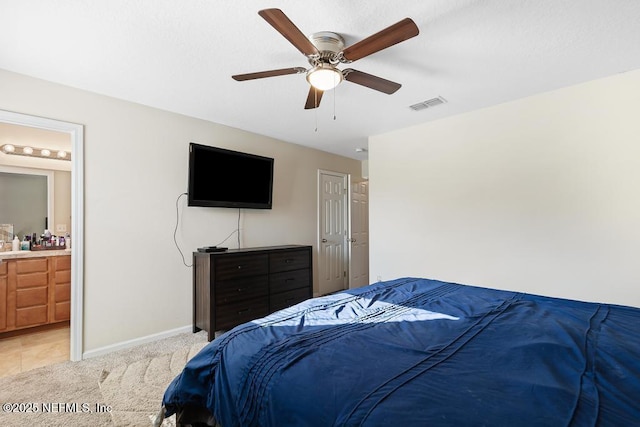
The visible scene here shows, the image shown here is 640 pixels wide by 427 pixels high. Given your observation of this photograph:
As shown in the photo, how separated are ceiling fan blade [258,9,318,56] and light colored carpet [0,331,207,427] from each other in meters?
2.33

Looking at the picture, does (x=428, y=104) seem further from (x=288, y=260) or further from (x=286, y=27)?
(x=288, y=260)

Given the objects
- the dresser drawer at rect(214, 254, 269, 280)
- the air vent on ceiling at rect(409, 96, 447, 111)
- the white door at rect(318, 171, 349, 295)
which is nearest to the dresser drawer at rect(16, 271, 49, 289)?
the dresser drawer at rect(214, 254, 269, 280)

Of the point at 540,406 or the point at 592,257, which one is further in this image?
the point at 592,257

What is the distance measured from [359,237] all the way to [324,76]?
3.97 meters

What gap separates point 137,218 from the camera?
9.93 feet

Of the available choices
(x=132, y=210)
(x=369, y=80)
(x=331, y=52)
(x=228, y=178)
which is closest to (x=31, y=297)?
(x=132, y=210)

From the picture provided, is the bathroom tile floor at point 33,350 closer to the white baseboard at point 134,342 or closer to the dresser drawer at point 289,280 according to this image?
the white baseboard at point 134,342

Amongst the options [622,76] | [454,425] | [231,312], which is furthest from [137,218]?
[622,76]

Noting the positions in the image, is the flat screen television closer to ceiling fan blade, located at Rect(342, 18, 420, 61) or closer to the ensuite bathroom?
the ensuite bathroom

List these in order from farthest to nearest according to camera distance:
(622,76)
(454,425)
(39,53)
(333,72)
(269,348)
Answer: (622,76) → (39,53) → (333,72) → (269,348) → (454,425)

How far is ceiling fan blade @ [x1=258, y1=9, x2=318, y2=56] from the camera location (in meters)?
1.44

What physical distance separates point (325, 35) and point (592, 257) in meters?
2.86

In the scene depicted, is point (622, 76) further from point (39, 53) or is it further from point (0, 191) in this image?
point (0, 191)

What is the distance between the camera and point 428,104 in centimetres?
316
